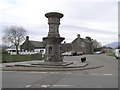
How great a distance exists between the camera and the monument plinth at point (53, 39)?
30875 millimetres

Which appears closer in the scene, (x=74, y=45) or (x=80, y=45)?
(x=80, y=45)

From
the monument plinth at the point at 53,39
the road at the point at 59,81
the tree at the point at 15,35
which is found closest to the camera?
the road at the point at 59,81

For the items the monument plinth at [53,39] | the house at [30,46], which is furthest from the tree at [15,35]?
the monument plinth at [53,39]

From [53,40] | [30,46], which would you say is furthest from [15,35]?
[53,40]

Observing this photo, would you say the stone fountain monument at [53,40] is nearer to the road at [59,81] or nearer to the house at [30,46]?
the road at [59,81]

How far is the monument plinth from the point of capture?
30.9 meters

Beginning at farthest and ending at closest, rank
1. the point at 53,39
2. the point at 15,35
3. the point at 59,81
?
the point at 15,35 → the point at 53,39 → the point at 59,81

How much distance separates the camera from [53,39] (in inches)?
1210

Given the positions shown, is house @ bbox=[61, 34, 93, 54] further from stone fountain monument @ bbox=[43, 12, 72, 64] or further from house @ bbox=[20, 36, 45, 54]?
stone fountain monument @ bbox=[43, 12, 72, 64]

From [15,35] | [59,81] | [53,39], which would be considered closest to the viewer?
[59,81]

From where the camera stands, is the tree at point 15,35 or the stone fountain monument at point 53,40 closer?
the stone fountain monument at point 53,40

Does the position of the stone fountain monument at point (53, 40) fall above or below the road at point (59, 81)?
above

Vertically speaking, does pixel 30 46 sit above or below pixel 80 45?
below

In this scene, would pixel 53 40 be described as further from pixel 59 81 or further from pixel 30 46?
pixel 30 46
